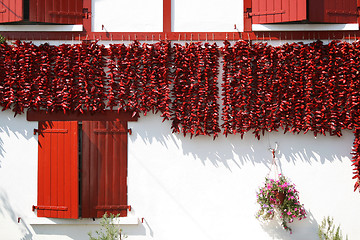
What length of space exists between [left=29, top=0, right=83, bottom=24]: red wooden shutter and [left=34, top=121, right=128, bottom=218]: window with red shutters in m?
1.67

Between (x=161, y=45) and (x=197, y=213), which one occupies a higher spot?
(x=161, y=45)

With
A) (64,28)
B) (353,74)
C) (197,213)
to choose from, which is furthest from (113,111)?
(353,74)

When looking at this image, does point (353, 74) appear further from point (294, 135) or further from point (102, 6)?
point (102, 6)

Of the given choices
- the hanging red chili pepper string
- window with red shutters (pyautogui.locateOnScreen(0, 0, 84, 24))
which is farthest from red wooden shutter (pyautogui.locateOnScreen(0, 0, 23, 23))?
the hanging red chili pepper string

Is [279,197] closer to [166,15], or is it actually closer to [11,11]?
[166,15]

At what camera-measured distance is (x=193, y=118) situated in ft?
18.6

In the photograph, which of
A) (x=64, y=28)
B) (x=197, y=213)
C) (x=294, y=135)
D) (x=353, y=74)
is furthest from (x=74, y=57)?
(x=353, y=74)

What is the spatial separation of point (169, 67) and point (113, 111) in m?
1.15

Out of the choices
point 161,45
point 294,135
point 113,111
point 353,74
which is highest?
point 161,45

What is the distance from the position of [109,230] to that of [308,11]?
4602mm

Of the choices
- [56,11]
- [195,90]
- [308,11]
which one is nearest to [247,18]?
[308,11]

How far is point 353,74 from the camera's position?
18.5 ft

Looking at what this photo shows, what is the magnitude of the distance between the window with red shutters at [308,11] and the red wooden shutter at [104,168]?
9.37ft

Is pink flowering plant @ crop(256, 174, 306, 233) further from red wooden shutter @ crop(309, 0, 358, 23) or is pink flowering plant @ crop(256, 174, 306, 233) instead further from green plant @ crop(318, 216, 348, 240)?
red wooden shutter @ crop(309, 0, 358, 23)
